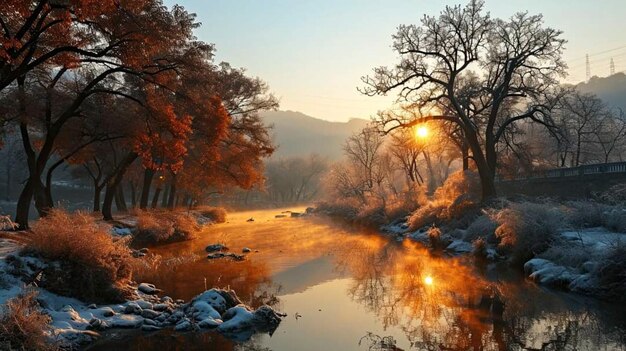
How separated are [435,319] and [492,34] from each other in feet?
74.1

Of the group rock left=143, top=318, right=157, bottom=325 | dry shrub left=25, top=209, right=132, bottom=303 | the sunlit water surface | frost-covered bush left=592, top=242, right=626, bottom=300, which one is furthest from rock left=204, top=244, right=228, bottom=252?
frost-covered bush left=592, top=242, right=626, bottom=300

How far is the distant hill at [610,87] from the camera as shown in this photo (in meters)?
116

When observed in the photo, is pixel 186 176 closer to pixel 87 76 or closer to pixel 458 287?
pixel 87 76

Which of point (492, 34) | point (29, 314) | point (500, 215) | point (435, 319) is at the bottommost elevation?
point (435, 319)

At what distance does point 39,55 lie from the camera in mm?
16734

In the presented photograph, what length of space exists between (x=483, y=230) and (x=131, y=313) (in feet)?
52.6

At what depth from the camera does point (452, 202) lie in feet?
92.8

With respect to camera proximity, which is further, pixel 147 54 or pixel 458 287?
pixel 147 54

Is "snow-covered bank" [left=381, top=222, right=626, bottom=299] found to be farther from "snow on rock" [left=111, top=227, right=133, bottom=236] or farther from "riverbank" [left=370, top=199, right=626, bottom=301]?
"snow on rock" [left=111, top=227, right=133, bottom=236]

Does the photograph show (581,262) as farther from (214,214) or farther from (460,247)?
(214,214)

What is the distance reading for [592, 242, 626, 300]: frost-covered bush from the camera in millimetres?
12570

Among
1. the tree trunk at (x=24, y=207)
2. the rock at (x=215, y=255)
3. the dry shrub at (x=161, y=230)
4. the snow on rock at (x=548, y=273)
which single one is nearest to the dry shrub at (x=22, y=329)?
the tree trunk at (x=24, y=207)

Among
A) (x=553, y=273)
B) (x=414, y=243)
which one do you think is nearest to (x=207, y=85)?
(x=414, y=243)

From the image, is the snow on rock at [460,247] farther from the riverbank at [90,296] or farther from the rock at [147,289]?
the rock at [147,289]
